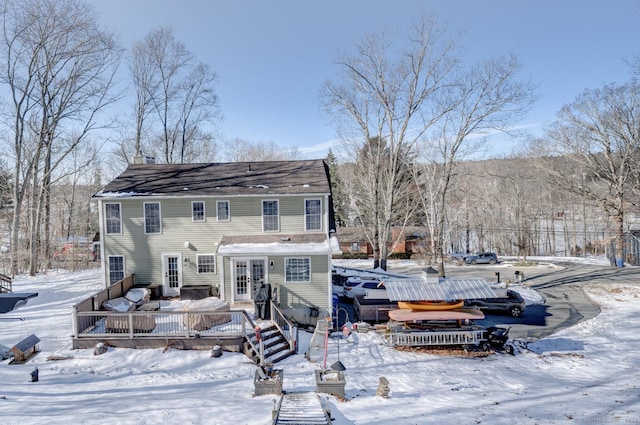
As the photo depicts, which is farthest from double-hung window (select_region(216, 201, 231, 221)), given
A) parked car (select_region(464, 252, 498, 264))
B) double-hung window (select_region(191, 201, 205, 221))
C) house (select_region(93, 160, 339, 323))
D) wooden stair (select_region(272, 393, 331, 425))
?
parked car (select_region(464, 252, 498, 264))

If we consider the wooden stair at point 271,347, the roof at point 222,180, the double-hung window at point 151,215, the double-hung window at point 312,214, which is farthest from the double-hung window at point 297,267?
the double-hung window at point 151,215

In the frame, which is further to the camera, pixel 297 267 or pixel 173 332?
pixel 297 267

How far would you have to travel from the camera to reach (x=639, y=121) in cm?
2750

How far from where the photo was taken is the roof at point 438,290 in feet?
41.4

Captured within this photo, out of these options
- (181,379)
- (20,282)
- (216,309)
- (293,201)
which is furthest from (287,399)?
(20,282)

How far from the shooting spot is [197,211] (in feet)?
54.3

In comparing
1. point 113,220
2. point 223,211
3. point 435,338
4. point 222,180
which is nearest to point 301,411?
point 435,338

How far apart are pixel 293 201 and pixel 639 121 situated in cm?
2873

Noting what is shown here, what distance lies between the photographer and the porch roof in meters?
14.9

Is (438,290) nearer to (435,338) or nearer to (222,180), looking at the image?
(435,338)

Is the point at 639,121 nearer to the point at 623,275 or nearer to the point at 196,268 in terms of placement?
the point at 623,275

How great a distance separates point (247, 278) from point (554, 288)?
19.9 m

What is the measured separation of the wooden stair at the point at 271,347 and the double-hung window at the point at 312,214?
550cm

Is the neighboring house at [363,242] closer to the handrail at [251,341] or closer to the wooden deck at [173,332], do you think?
the handrail at [251,341]
